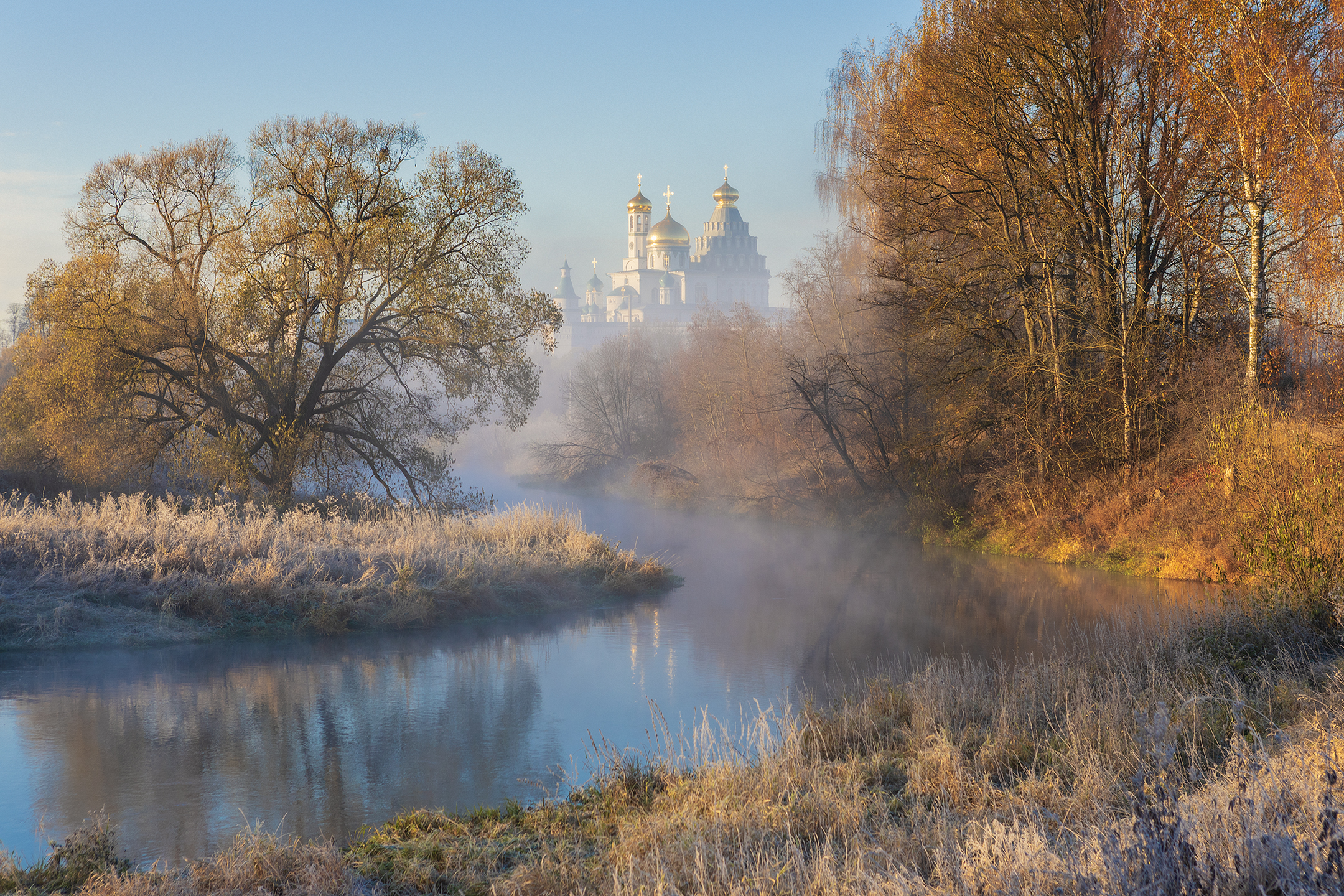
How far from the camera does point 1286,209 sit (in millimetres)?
12805

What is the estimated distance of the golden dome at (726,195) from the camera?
127 m

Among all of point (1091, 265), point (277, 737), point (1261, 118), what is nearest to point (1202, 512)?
point (1091, 265)

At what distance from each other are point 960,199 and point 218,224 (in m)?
15.2

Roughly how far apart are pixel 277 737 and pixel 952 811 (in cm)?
615

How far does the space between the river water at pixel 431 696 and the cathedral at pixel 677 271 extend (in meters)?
110

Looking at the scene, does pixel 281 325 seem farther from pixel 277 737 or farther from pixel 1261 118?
pixel 1261 118

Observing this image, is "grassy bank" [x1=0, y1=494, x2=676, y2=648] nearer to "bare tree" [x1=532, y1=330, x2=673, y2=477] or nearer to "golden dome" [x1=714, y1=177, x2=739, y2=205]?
"bare tree" [x1=532, y1=330, x2=673, y2=477]

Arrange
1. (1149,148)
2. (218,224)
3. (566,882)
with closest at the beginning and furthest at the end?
(566,882) → (1149,148) → (218,224)

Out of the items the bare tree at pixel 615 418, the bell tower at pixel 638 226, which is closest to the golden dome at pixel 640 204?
the bell tower at pixel 638 226

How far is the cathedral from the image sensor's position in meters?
128

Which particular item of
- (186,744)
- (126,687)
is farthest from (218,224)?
(186,744)

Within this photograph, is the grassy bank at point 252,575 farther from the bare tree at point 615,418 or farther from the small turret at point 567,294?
the small turret at point 567,294

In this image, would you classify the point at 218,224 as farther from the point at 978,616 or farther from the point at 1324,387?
the point at 1324,387

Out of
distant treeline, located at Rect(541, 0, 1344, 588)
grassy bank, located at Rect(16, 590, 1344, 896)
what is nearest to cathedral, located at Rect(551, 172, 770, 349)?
distant treeline, located at Rect(541, 0, 1344, 588)
